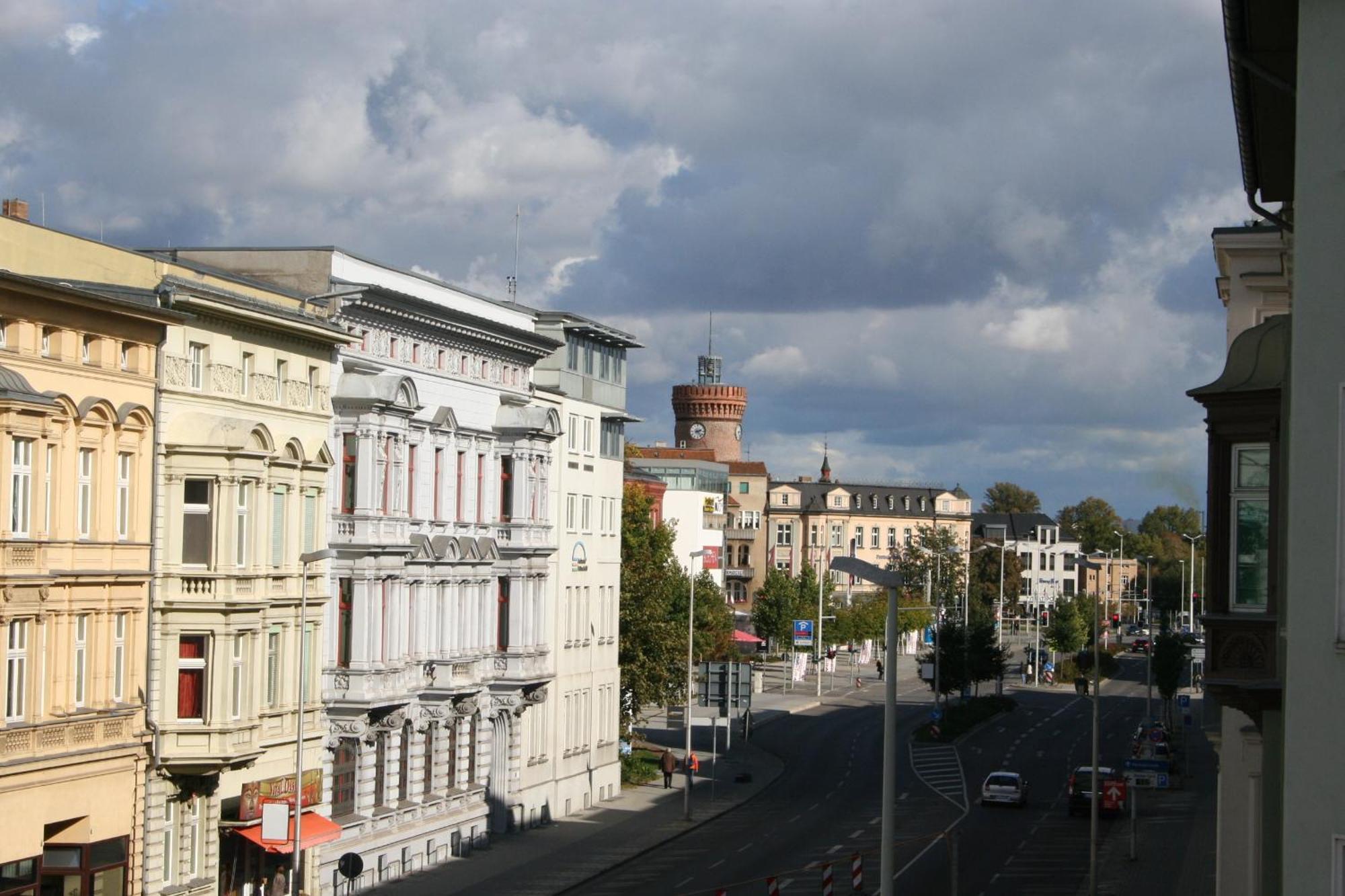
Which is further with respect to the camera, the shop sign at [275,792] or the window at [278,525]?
the window at [278,525]

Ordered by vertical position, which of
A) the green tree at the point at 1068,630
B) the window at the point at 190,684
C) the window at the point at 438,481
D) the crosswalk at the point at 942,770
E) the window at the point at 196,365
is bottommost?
the crosswalk at the point at 942,770

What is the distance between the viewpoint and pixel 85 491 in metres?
36.9

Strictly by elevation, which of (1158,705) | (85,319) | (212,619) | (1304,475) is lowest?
(1158,705)

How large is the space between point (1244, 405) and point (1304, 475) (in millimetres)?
9582

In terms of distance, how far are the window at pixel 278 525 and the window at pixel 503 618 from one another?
15.8 metres

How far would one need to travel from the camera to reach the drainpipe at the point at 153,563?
38875 mm

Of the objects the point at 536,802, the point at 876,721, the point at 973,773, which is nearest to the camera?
the point at 536,802

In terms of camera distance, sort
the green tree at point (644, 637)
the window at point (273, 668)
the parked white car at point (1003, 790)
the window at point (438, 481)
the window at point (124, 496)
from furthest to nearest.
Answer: the green tree at point (644, 637) → the parked white car at point (1003, 790) → the window at point (438, 481) → the window at point (273, 668) → the window at point (124, 496)

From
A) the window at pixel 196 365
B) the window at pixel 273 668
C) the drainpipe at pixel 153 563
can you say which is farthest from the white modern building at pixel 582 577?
the drainpipe at pixel 153 563

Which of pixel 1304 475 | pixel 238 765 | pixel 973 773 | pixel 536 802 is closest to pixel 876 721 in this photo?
pixel 973 773

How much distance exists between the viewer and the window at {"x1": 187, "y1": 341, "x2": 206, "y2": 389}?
40656 mm

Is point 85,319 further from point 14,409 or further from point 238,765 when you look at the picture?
point 238,765

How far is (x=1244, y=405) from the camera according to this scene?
2098cm

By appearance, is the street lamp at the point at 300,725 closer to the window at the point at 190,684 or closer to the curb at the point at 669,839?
the window at the point at 190,684
